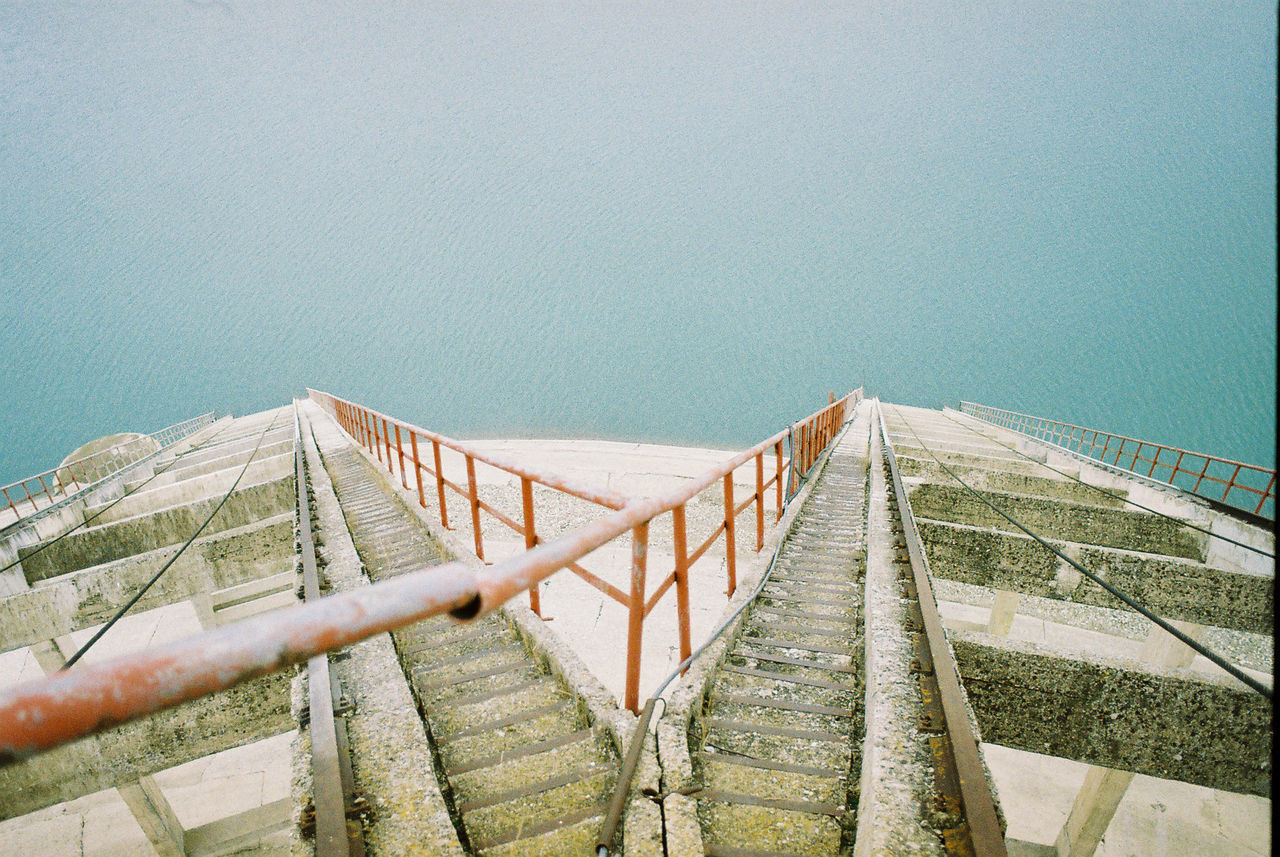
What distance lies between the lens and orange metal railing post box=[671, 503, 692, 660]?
2730 millimetres

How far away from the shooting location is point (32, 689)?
670 mm

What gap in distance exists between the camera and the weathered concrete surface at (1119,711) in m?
3.75

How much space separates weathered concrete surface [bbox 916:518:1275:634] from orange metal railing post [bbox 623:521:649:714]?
499 centimetres

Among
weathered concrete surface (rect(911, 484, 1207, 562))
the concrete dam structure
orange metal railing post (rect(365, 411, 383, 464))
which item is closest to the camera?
the concrete dam structure

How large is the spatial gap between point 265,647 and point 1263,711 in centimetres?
563

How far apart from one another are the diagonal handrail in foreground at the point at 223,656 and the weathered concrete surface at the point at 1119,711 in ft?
12.6

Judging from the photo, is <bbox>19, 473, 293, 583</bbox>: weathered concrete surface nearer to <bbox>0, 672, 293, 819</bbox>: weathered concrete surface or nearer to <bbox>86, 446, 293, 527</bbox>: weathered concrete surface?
<bbox>86, 446, 293, 527</bbox>: weathered concrete surface

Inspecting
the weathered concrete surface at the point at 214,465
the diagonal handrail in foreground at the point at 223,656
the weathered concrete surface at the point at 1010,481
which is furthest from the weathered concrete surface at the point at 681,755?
the weathered concrete surface at the point at 214,465

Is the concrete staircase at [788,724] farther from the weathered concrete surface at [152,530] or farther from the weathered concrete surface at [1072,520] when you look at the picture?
the weathered concrete surface at [152,530]

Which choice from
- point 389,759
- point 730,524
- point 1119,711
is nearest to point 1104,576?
point 1119,711

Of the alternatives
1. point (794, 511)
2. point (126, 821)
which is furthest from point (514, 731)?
point (126, 821)

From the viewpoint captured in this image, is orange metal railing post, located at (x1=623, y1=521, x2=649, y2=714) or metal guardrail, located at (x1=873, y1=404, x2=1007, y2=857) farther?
orange metal railing post, located at (x1=623, y1=521, x2=649, y2=714)

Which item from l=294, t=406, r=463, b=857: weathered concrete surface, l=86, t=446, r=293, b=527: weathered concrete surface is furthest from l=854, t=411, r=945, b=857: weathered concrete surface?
l=86, t=446, r=293, b=527: weathered concrete surface

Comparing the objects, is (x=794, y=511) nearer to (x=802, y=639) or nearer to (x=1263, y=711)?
(x=802, y=639)
